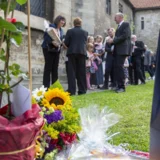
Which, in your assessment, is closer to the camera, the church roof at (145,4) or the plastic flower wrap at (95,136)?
the plastic flower wrap at (95,136)

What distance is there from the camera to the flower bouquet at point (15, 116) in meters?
1.20

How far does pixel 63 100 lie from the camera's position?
194 cm

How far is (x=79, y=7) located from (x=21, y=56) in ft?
13.3

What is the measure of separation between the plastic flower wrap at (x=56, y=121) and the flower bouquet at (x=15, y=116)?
29 centimetres

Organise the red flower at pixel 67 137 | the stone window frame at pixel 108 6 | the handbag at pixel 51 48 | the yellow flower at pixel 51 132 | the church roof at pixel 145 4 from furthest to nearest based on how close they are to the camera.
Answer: the church roof at pixel 145 4
the stone window frame at pixel 108 6
the handbag at pixel 51 48
the red flower at pixel 67 137
the yellow flower at pixel 51 132

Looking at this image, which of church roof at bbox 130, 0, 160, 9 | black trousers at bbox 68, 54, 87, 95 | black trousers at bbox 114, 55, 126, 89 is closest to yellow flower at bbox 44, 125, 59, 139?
black trousers at bbox 68, 54, 87, 95

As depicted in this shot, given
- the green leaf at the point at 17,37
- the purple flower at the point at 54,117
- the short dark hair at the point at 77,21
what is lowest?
the purple flower at the point at 54,117

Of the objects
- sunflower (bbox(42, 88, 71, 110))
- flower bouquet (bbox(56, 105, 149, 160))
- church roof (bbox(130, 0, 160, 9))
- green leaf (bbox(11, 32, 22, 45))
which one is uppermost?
church roof (bbox(130, 0, 160, 9))

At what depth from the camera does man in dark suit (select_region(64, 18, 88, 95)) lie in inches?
262

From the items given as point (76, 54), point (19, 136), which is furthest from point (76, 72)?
point (19, 136)

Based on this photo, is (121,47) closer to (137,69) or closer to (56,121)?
(137,69)

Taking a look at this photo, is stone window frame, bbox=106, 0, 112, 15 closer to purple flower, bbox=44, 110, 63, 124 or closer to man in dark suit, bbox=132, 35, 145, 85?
man in dark suit, bbox=132, 35, 145, 85

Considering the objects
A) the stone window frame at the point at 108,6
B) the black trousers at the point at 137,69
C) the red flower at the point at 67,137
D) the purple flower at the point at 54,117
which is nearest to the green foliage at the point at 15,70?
the purple flower at the point at 54,117

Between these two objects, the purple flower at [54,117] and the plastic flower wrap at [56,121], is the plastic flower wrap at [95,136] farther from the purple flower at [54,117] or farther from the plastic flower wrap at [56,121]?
the purple flower at [54,117]
